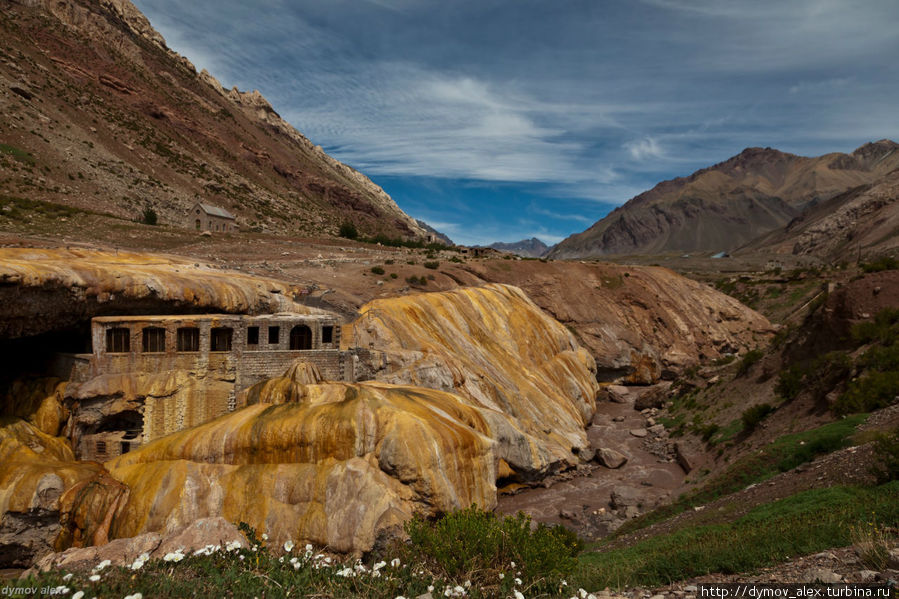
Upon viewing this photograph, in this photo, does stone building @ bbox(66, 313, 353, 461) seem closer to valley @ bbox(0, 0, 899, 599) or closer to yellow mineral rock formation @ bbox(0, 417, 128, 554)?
valley @ bbox(0, 0, 899, 599)

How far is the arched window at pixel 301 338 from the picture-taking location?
23652 mm

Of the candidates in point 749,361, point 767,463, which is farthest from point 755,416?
point 749,361

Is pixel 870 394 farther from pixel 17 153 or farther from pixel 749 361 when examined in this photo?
pixel 17 153

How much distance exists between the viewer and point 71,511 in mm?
15125

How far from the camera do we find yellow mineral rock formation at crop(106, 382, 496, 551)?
15453mm

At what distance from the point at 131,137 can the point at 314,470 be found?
295ft

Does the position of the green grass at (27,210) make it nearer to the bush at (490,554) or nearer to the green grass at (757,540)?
the bush at (490,554)

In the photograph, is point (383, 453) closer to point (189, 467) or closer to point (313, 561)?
point (189, 467)

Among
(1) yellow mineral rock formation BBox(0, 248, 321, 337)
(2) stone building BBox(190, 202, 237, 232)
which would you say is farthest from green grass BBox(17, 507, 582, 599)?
(2) stone building BBox(190, 202, 237, 232)

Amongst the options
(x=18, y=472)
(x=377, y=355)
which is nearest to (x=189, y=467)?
(x=18, y=472)

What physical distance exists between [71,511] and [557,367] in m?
30.2

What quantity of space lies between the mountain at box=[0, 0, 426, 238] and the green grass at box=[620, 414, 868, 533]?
63117 millimetres

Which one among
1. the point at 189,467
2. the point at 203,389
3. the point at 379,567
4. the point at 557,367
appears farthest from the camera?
the point at 557,367

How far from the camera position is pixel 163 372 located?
1983 cm
